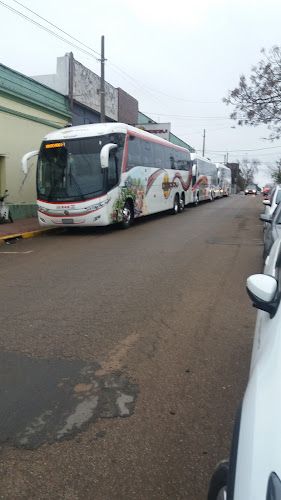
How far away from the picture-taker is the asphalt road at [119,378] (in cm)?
224

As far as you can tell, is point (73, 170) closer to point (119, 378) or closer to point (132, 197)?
point (132, 197)

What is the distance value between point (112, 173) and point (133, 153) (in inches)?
74.8

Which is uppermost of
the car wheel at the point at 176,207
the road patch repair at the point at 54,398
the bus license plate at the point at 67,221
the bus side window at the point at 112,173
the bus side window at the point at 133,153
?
the bus side window at the point at 133,153

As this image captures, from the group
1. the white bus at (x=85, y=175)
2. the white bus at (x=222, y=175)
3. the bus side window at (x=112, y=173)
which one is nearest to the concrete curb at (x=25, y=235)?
the white bus at (x=85, y=175)

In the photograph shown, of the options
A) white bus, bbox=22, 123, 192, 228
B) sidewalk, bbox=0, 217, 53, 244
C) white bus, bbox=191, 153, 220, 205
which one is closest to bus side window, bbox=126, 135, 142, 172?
white bus, bbox=22, 123, 192, 228

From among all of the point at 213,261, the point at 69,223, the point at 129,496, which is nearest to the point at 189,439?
the point at 129,496

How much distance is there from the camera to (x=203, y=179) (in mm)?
28125

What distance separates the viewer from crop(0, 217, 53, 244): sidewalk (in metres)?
11.3

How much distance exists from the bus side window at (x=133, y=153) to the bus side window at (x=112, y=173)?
3.03ft

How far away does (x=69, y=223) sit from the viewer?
11922mm

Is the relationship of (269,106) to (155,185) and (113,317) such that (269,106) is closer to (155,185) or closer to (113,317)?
(155,185)

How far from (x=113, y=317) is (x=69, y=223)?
25.0ft

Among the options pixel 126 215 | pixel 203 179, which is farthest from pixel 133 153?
pixel 203 179

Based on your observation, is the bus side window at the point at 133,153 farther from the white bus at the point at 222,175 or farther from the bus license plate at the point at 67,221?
the white bus at the point at 222,175
